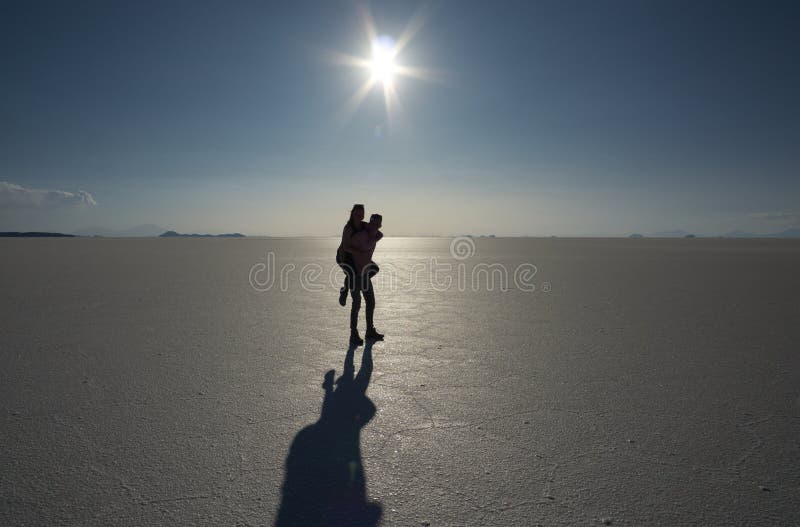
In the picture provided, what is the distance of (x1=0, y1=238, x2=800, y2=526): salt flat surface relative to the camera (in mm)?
2211

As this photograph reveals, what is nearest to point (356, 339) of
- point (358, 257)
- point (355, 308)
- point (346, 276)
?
point (355, 308)

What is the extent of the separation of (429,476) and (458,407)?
40.3 inches

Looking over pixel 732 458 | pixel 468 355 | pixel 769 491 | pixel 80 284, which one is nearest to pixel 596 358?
pixel 468 355

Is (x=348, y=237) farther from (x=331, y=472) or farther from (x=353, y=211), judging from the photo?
(x=331, y=472)

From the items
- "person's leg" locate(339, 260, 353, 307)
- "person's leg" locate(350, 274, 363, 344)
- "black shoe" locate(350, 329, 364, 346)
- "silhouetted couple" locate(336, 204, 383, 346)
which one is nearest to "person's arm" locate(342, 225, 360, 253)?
"silhouetted couple" locate(336, 204, 383, 346)

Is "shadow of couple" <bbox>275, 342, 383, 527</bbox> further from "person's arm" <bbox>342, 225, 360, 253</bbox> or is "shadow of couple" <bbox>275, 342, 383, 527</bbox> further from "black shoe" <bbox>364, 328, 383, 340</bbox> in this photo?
"person's arm" <bbox>342, 225, 360, 253</bbox>

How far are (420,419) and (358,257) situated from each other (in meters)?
2.65

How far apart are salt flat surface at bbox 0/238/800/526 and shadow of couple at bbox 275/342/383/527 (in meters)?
0.03

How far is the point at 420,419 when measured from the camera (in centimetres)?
320

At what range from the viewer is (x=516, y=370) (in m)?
4.37

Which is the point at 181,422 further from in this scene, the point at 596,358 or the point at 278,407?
the point at 596,358

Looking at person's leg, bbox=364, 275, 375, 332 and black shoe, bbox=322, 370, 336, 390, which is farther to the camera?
person's leg, bbox=364, 275, 375, 332

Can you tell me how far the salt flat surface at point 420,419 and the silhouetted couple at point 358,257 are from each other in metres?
0.45

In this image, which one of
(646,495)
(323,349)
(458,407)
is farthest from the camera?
(323,349)
